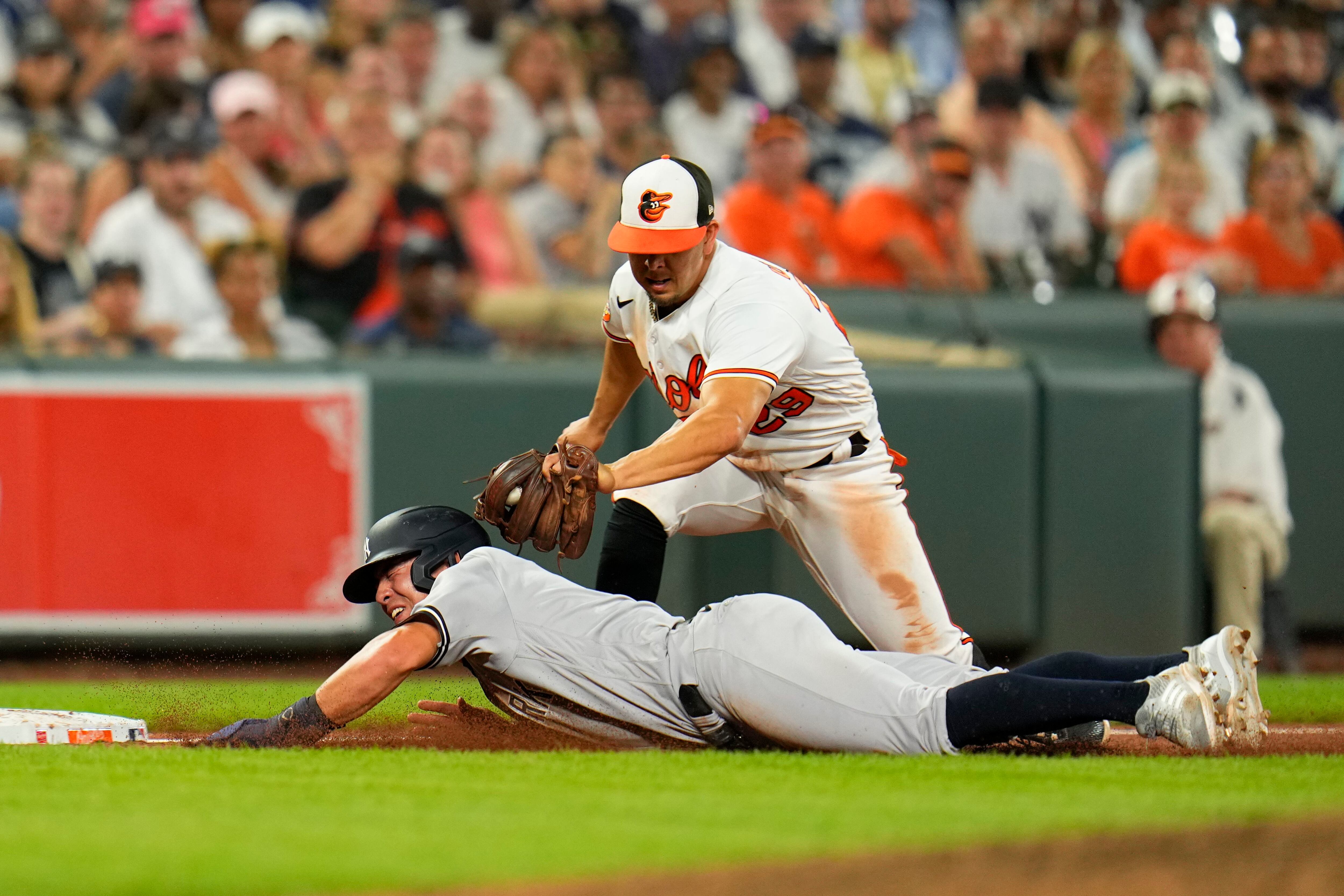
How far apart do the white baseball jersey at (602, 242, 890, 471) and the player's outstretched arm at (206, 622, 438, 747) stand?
1.01 metres

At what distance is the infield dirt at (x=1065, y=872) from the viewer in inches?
109

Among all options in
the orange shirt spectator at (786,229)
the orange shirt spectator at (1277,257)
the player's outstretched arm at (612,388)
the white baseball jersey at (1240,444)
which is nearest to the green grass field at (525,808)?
the player's outstretched arm at (612,388)

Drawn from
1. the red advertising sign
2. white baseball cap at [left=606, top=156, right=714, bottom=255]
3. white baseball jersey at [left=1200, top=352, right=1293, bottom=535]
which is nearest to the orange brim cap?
white baseball cap at [left=606, top=156, right=714, bottom=255]

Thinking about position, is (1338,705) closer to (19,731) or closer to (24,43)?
(19,731)

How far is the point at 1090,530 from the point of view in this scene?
733 cm

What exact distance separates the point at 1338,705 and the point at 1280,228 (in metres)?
3.87

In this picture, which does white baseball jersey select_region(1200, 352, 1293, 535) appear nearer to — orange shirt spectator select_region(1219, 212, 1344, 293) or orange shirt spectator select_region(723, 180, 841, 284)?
orange shirt spectator select_region(1219, 212, 1344, 293)

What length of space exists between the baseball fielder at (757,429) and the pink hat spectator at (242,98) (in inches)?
149

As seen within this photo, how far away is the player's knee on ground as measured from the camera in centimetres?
493

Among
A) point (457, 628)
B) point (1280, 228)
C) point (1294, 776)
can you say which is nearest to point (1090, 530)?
point (1280, 228)

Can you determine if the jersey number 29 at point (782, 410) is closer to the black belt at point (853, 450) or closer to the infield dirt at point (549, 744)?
the black belt at point (853, 450)

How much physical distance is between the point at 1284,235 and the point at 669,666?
6.12 metres

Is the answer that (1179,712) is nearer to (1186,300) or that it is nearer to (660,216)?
(660,216)

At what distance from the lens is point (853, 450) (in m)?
4.97
